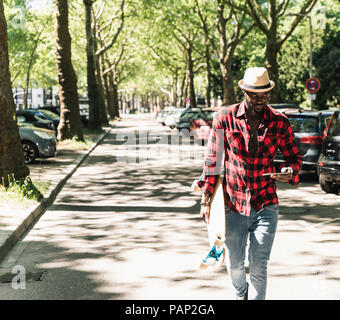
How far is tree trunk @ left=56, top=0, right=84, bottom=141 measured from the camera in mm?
21805

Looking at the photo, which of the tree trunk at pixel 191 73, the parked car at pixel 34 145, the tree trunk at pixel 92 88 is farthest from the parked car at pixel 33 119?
the tree trunk at pixel 191 73

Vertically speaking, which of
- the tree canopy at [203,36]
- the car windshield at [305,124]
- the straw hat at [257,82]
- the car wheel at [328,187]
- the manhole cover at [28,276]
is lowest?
the car wheel at [328,187]

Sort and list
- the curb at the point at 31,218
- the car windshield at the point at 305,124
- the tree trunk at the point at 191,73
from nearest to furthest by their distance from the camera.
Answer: the curb at the point at 31,218
the car windshield at the point at 305,124
the tree trunk at the point at 191,73

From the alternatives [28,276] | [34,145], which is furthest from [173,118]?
[28,276]

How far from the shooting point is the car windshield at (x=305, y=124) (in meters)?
13.0

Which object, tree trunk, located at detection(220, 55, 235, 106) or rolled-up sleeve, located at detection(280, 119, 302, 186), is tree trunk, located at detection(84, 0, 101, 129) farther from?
rolled-up sleeve, located at detection(280, 119, 302, 186)

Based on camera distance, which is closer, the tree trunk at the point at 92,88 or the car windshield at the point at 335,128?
the car windshield at the point at 335,128

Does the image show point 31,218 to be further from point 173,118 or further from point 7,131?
point 173,118

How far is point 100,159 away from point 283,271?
13.7m

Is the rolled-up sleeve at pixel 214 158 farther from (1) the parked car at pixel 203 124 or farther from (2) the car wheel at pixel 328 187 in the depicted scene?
(1) the parked car at pixel 203 124

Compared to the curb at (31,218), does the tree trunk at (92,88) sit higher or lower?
higher

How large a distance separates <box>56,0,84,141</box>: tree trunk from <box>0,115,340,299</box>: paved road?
10.2m

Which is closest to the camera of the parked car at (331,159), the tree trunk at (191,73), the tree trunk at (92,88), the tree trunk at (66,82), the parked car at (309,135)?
the parked car at (331,159)

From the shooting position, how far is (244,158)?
4309 mm
